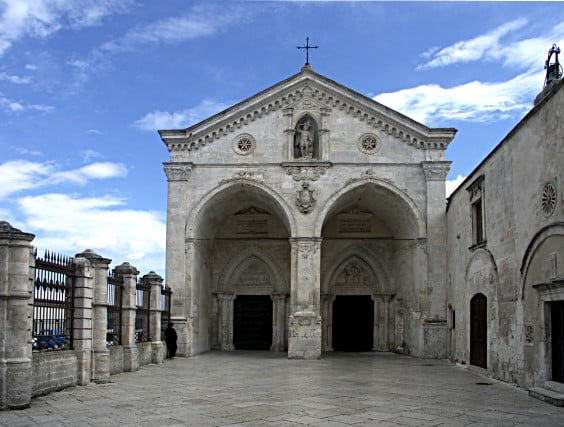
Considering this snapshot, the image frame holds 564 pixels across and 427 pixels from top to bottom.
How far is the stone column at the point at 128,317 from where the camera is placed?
61.5ft

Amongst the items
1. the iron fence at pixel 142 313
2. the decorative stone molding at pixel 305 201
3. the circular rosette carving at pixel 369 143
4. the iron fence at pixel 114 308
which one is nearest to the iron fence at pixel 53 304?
the iron fence at pixel 114 308

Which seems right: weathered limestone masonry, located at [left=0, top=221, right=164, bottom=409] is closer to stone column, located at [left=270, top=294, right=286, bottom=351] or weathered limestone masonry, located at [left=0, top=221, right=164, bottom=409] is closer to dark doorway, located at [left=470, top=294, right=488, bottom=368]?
stone column, located at [left=270, top=294, right=286, bottom=351]

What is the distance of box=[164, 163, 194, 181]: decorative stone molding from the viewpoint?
26.1 meters

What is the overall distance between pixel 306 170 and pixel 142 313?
27.9ft

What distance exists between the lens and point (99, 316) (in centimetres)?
1609

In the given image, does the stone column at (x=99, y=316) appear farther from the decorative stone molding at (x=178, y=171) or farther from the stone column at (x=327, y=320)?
the stone column at (x=327, y=320)

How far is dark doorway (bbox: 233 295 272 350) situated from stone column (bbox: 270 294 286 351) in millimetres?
459

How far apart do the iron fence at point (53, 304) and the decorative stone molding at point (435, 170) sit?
15119 millimetres

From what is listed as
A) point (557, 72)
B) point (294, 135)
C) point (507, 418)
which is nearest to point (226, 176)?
point (294, 135)

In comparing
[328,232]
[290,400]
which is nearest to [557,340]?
[290,400]

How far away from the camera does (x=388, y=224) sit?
1171 inches

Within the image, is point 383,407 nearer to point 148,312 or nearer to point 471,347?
→ point 471,347

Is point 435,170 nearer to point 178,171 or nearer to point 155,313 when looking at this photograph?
point 178,171

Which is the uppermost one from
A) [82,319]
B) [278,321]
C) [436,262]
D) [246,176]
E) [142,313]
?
[246,176]
